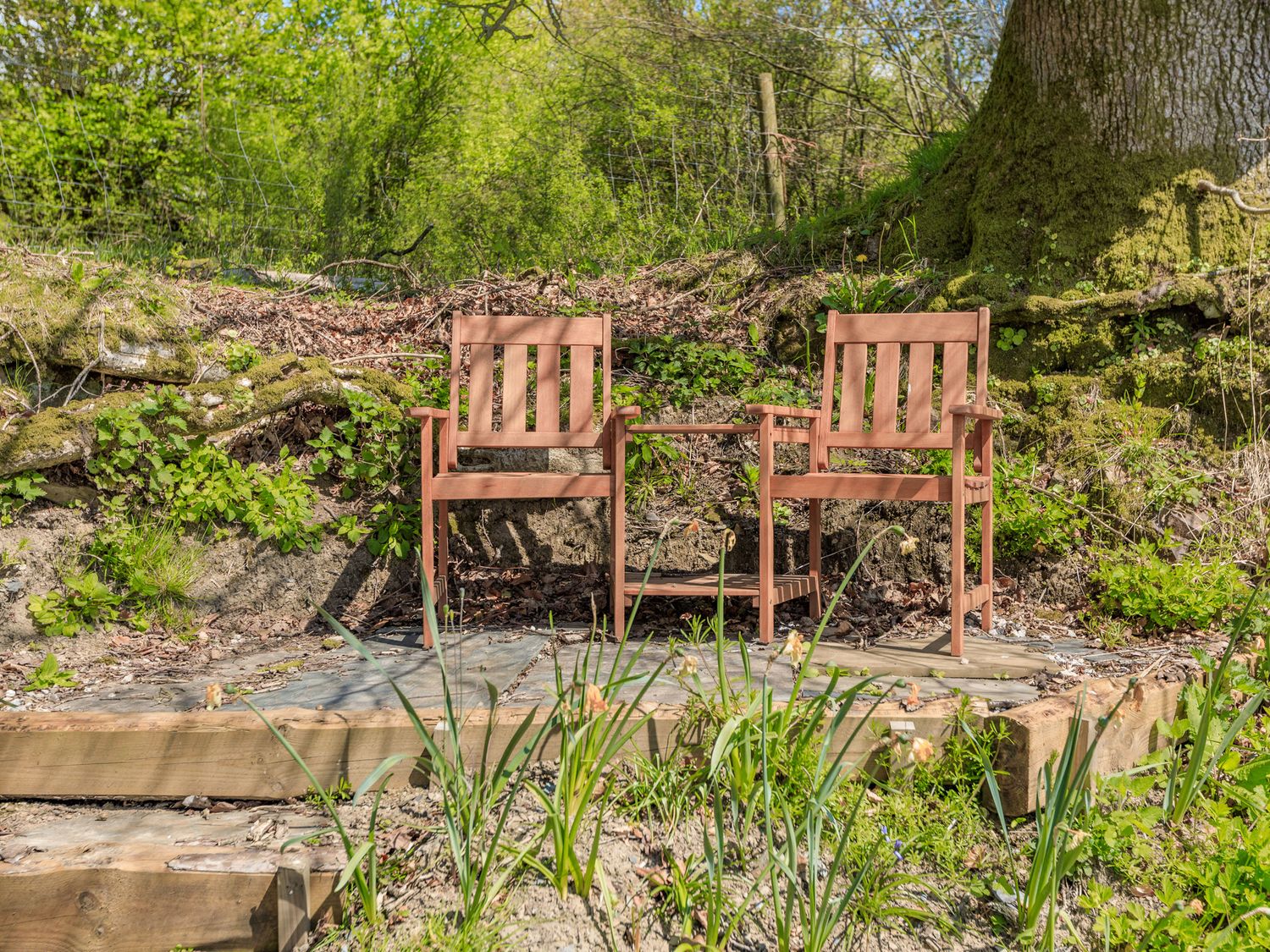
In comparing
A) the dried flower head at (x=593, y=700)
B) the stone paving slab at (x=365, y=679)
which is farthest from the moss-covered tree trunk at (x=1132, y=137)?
the dried flower head at (x=593, y=700)

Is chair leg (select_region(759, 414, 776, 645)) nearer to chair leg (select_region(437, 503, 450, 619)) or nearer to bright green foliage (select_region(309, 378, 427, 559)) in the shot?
chair leg (select_region(437, 503, 450, 619))

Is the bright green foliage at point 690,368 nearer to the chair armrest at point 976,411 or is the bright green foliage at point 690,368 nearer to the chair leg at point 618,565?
the chair leg at point 618,565

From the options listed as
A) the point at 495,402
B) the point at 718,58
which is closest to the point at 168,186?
the point at 718,58

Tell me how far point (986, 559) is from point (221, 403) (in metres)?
3.12

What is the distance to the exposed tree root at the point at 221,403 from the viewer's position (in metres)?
3.81

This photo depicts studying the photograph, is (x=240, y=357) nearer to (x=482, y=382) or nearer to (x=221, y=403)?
(x=221, y=403)

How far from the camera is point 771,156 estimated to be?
278 inches

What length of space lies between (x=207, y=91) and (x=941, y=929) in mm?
12443

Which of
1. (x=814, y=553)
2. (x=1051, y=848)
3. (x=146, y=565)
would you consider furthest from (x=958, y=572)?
(x=146, y=565)

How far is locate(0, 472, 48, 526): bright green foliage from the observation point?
379cm

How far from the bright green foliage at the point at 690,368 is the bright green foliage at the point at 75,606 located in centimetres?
251

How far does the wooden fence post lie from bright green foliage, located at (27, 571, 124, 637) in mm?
5017

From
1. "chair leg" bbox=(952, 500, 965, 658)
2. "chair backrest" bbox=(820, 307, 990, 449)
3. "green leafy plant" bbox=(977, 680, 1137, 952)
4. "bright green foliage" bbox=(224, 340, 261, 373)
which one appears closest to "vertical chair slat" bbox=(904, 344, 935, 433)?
"chair backrest" bbox=(820, 307, 990, 449)

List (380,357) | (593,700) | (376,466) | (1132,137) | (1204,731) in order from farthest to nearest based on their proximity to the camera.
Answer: (380,357), (1132,137), (376,466), (1204,731), (593,700)
